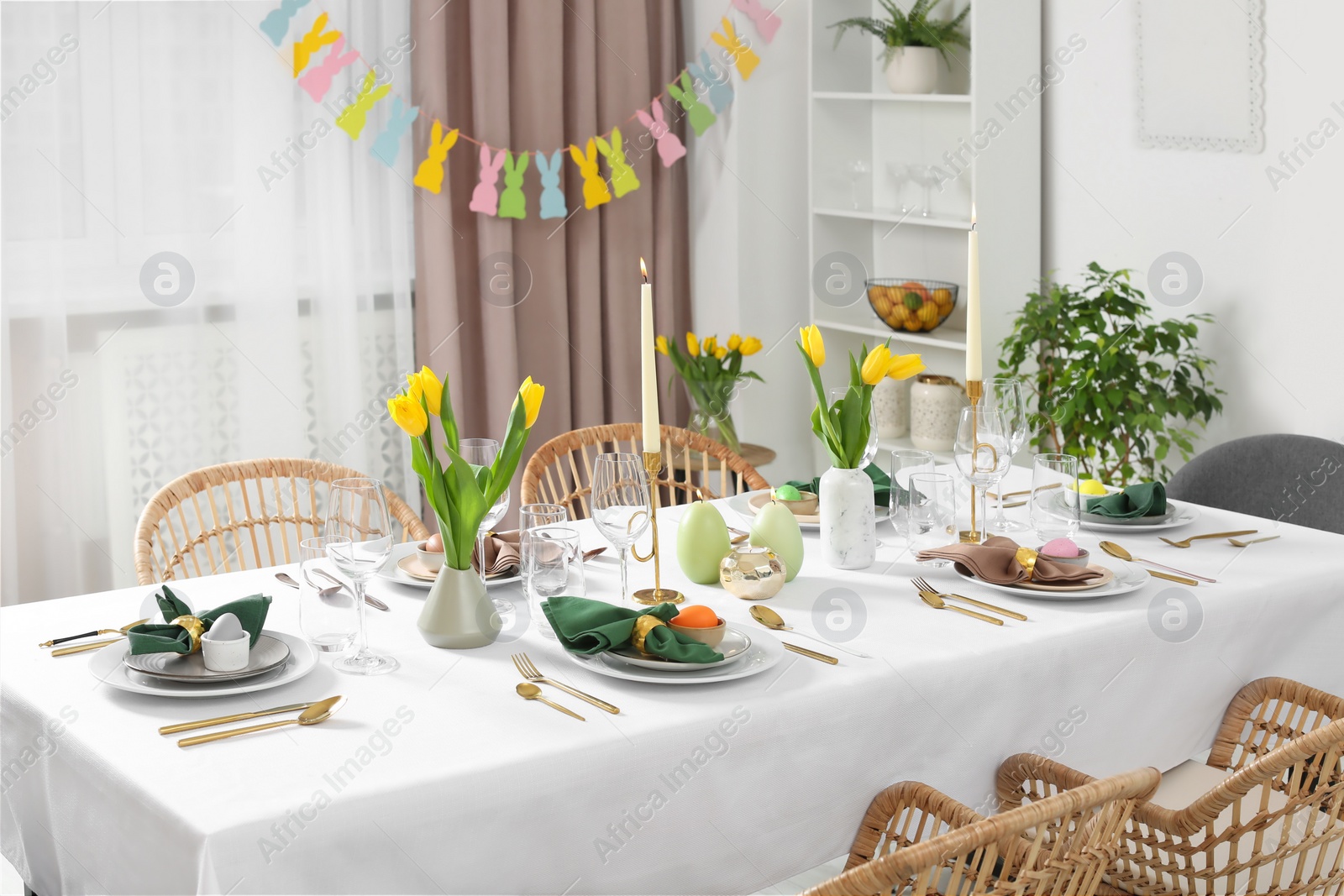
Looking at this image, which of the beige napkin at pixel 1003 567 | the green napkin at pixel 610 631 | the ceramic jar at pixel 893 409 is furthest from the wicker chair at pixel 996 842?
the ceramic jar at pixel 893 409

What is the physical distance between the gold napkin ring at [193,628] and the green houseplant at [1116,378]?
75.6 inches

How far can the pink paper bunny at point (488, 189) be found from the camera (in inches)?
136

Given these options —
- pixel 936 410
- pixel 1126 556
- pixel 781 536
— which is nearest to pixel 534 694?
pixel 781 536

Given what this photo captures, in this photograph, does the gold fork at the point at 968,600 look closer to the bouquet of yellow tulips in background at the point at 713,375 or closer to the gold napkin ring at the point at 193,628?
the gold napkin ring at the point at 193,628

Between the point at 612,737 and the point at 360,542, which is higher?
the point at 360,542

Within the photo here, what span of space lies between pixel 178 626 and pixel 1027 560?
104cm

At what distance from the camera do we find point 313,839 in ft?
3.67

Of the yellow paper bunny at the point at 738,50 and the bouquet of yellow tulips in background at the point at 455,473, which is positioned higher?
the yellow paper bunny at the point at 738,50

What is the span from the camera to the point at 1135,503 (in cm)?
204

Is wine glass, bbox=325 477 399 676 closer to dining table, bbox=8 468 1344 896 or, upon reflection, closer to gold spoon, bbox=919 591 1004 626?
dining table, bbox=8 468 1344 896

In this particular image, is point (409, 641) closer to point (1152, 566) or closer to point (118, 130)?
point (1152, 566)

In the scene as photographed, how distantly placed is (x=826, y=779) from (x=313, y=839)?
54cm

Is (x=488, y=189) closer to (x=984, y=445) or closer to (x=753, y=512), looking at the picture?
(x=753, y=512)

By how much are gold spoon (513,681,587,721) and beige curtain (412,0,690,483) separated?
219 cm
